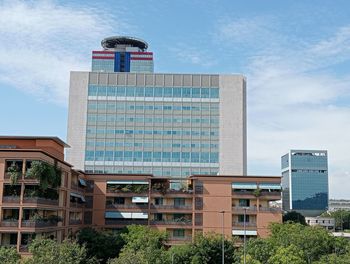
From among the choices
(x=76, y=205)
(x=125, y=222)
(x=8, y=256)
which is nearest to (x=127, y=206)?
(x=125, y=222)

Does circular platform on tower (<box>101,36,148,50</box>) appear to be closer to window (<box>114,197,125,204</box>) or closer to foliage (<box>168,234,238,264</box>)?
window (<box>114,197,125,204</box>)

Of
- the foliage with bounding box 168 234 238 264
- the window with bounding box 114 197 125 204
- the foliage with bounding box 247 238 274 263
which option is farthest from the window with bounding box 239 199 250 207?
the foliage with bounding box 247 238 274 263

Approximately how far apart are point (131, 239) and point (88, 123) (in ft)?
162

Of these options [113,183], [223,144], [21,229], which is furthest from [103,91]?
[21,229]

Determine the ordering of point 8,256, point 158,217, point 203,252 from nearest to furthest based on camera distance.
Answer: point 8,256, point 203,252, point 158,217

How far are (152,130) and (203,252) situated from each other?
5410 centimetres

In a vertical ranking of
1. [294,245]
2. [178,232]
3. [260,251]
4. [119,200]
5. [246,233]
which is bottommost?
[260,251]

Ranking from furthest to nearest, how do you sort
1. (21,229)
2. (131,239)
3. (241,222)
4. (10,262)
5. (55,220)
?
(241,222) → (131,239) → (55,220) → (21,229) → (10,262)

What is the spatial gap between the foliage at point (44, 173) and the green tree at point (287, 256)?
82.6 ft

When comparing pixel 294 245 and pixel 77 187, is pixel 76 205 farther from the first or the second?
pixel 294 245

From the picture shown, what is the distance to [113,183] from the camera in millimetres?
71250

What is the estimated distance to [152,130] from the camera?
104438mm

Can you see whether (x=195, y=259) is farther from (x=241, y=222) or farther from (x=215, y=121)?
(x=215, y=121)

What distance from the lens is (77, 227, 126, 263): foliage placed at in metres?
58.5
